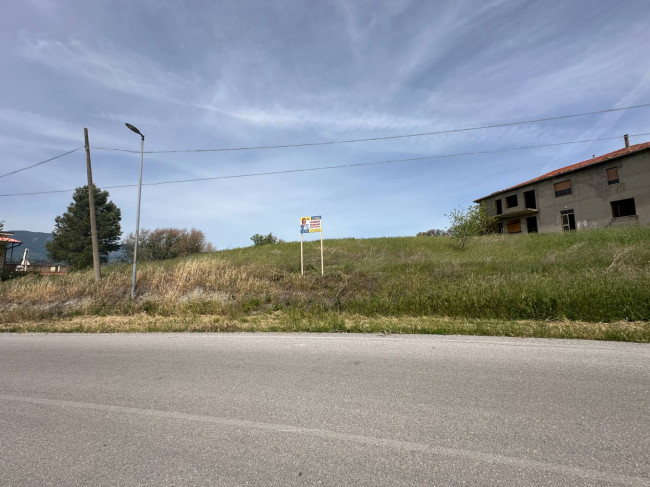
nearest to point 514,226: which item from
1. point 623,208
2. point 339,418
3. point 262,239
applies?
point 623,208

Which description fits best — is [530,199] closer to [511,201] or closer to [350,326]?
[511,201]

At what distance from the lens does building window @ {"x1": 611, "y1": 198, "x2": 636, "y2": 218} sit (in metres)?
31.9

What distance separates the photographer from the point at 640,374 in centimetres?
412

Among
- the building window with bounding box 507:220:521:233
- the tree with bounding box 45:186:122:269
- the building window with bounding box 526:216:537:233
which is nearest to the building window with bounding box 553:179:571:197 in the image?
the building window with bounding box 526:216:537:233

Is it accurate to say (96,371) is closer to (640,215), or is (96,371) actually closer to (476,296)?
(476,296)

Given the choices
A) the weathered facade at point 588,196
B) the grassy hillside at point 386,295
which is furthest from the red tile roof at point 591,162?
the grassy hillside at point 386,295

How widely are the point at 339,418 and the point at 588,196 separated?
41.8 m

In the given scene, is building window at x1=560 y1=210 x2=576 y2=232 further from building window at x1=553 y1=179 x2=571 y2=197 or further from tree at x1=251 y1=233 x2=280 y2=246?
tree at x1=251 y1=233 x2=280 y2=246

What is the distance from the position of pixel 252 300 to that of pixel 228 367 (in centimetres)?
715

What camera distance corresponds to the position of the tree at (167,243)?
206 ft

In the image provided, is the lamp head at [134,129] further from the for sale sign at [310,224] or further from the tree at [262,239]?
the tree at [262,239]

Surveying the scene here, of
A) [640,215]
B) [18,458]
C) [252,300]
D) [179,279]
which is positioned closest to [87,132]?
[179,279]

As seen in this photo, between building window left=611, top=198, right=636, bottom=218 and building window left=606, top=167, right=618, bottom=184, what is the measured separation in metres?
1.98

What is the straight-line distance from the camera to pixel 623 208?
1289 inches
